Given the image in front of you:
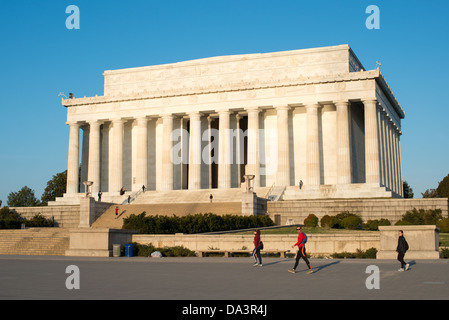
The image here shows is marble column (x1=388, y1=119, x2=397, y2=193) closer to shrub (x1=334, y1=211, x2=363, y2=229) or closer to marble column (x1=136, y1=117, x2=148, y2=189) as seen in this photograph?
shrub (x1=334, y1=211, x2=363, y2=229)

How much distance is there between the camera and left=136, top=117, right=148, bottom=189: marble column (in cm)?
7194

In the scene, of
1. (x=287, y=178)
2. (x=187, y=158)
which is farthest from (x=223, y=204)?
(x=187, y=158)

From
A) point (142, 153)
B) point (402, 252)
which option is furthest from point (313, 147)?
point (402, 252)

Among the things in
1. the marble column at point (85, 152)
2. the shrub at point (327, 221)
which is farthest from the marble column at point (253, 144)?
the marble column at point (85, 152)

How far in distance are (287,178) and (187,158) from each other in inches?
580

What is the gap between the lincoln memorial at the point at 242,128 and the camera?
64625 millimetres

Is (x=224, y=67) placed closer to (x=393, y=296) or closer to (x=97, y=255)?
(x=97, y=255)

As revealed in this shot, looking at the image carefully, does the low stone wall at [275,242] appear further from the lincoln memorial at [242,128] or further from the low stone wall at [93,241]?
the lincoln memorial at [242,128]

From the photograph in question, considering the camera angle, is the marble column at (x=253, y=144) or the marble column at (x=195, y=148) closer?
the marble column at (x=253, y=144)

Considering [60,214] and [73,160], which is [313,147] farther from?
[73,160]

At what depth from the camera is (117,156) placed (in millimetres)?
73750

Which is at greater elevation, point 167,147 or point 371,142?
point 167,147

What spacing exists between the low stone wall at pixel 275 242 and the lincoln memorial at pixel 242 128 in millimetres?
30183

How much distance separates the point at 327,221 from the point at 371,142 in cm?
1909
